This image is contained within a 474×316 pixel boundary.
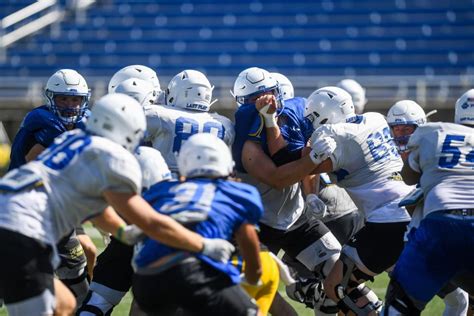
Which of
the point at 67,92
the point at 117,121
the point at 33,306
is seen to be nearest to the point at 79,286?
the point at 67,92

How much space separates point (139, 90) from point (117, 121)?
2.26 meters

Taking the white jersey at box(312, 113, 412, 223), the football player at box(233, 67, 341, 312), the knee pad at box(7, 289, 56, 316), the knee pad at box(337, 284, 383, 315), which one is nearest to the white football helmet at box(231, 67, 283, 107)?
the football player at box(233, 67, 341, 312)

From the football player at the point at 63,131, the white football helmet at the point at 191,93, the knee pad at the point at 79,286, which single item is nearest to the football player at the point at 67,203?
the football player at the point at 63,131

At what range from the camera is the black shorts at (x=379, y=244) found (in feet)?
20.6

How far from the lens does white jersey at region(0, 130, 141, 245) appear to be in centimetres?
436

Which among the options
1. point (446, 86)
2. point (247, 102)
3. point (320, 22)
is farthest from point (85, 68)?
point (247, 102)

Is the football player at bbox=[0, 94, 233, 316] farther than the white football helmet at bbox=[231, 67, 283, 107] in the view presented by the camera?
No

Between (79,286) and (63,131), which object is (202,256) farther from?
(63,131)

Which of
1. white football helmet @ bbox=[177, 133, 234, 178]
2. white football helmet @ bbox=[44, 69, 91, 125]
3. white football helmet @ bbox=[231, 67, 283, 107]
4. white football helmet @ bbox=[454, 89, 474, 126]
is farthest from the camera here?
white football helmet @ bbox=[44, 69, 91, 125]

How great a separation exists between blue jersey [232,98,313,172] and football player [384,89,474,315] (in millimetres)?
1169

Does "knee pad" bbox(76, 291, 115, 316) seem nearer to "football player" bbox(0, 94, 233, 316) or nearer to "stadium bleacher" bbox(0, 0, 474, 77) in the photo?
"football player" bbox(0, 94, 233, 316)

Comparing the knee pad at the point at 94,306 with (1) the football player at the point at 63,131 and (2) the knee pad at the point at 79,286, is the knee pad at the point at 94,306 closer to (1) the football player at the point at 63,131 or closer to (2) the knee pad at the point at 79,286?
(1) the football player at the point at 63,131

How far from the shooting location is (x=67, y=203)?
4.50 meters

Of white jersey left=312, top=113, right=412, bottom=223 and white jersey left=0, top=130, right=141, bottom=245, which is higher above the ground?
white jersey left=0, top=130, right=141, bottom=245
